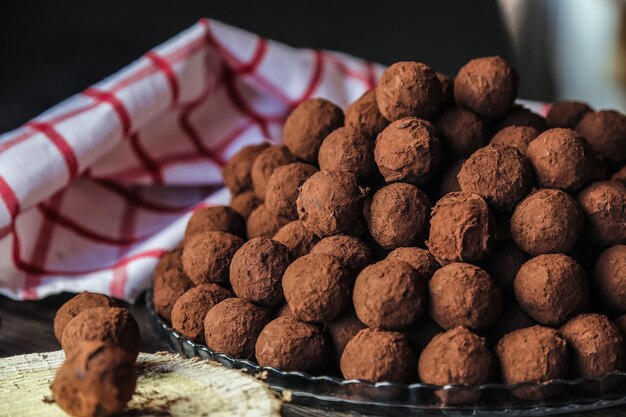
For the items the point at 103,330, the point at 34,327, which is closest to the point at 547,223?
the point at 103,330

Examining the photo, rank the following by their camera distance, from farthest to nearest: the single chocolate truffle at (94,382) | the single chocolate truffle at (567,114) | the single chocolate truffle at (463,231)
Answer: the single chocolate truffle at (567,114) → the single chocolate truffle at (463,231) → the single chocolate truffle at (94,382)

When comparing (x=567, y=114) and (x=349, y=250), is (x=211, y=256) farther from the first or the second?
(x=567, y=114)

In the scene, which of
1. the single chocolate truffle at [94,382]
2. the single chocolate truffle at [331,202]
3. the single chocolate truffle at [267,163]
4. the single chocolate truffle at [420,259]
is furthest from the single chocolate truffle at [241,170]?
the single chocolate truffle at [94,382]

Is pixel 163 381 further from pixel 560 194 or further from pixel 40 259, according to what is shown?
pixel 40 259

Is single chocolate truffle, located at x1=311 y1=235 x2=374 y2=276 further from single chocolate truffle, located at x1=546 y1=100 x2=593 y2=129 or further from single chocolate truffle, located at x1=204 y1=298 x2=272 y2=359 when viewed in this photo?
single chocolate truffle, located at x1=546 y1=100 x2=593 y2=129

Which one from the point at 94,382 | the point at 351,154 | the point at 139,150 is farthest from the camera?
the point at 139,150

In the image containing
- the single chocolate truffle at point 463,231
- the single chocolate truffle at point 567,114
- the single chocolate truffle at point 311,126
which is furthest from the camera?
the single chocolate truffle at point 567,114

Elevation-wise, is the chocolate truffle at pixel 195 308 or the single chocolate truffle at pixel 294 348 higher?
the chocolate truffle at pixel 195 308

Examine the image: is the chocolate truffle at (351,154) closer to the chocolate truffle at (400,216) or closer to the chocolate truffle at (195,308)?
the chocolate truffle at (400,216)
